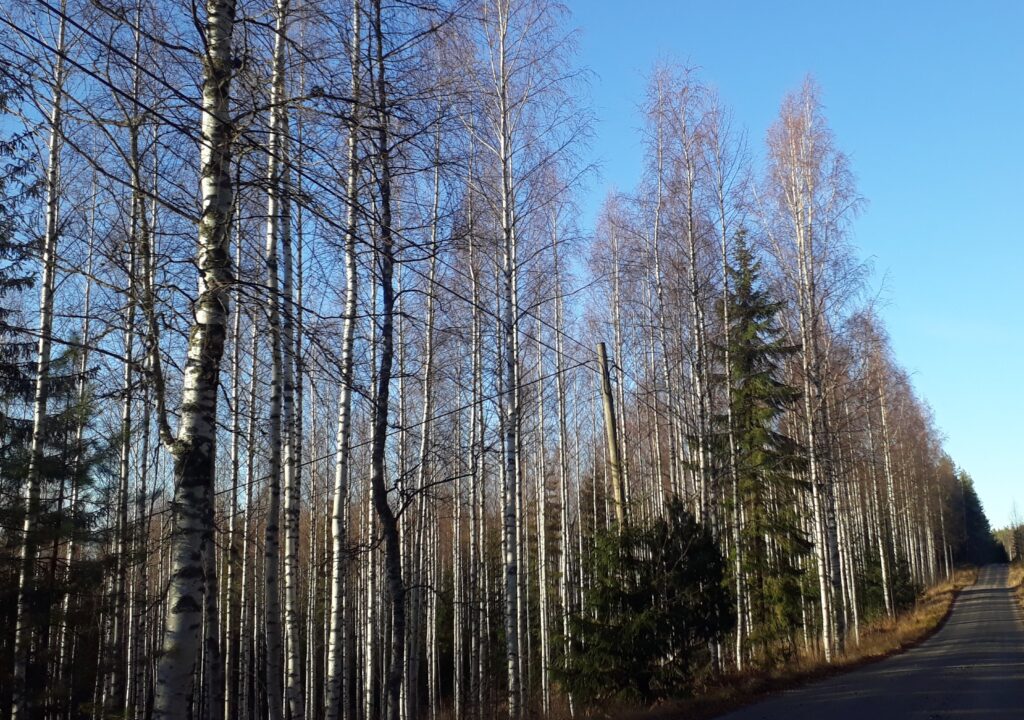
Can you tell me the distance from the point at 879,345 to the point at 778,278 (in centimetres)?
832

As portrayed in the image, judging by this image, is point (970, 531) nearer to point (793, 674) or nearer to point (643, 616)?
point (793, 674)

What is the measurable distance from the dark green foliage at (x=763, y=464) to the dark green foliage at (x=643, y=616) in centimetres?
658

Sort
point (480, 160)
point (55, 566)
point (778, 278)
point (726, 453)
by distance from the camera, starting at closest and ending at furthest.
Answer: point (55, 566) < point (480, 160) < point (726, 453) < point (778, 278)

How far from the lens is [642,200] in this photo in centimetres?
1744

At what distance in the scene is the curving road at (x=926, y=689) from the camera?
1087 centimetres

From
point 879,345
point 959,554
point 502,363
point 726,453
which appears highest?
point 879,345

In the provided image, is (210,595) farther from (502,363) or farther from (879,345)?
(879,345)

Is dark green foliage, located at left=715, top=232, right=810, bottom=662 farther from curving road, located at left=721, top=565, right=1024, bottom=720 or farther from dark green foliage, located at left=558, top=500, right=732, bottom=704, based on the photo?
dark green foliage, located at left=558, top=500, right=732, bottom=704

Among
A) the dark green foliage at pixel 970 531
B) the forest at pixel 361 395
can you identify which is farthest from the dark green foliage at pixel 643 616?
the dark green foliage at pixel 970 531

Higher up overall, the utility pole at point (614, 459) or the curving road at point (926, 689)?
the utility pole at point (614, 459)

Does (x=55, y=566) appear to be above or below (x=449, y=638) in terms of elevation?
above

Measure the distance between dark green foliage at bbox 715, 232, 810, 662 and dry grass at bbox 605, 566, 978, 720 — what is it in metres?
1.79

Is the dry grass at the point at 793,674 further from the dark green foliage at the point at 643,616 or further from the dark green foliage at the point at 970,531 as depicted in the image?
the dark green foliage at the point at 970,531

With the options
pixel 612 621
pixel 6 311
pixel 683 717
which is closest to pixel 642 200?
pixel 612 621
